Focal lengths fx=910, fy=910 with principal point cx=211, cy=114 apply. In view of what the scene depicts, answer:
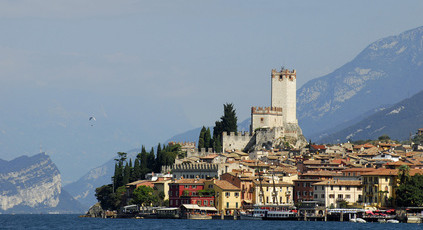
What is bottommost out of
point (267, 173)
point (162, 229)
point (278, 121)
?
point (162, 229)

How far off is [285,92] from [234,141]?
12.1 meters

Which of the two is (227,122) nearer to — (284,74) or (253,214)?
(284,74)

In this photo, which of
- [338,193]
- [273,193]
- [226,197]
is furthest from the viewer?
[273,193]

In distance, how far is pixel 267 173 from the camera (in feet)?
399

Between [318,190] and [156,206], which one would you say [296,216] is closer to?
[318,190]

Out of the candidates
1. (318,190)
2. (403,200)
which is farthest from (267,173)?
(403,200)

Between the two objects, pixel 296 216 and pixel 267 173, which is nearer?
pixel 296 216

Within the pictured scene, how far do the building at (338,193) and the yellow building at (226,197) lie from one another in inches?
406

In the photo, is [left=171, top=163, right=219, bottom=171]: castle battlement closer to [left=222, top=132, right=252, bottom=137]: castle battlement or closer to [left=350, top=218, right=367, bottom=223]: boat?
[left=222, top=132, right=252, bottom=137]: castle battlement

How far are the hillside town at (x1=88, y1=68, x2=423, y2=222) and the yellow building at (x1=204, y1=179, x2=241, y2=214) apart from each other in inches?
4.9

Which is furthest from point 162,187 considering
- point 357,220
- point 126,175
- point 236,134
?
point 357,220

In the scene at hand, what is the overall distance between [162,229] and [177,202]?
1019 inches

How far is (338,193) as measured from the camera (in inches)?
4353

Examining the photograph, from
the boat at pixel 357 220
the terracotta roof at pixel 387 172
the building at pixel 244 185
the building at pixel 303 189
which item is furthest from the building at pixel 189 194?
the terracotta roof at pixel 387 172
